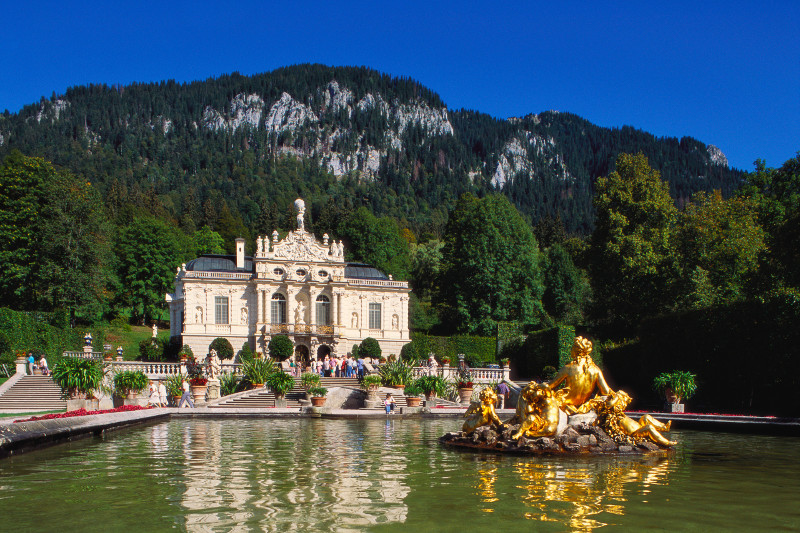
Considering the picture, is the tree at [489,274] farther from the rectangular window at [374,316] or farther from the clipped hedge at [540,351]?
the clipped hedge at [540,351]

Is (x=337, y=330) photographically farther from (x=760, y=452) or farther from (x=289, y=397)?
(x=760, y=452)

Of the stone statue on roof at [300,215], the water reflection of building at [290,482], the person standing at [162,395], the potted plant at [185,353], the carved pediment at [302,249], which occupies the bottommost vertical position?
the water reflection of building at [290,482]

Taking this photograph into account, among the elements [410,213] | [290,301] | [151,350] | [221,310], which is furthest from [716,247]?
[410,213]

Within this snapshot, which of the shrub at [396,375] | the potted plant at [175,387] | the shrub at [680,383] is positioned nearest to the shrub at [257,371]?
the potted plant at [175,387]

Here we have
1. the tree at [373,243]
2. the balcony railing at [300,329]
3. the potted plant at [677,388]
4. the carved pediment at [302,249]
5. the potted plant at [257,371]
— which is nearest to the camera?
the potted plant at [677,388]

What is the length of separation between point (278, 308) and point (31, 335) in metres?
16.7

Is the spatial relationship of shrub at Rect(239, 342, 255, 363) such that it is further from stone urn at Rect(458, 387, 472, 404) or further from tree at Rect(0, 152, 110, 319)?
stone urn at Rect(458, 387, 472, 404)

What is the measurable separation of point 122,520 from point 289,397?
23.4m

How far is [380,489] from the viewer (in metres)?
9.31

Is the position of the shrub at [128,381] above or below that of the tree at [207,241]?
below

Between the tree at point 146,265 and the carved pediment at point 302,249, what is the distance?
1708 cm

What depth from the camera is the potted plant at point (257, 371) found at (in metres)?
31.4

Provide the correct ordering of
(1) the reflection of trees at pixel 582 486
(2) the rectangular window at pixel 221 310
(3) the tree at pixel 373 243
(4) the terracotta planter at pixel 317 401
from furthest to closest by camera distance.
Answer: (3) the tree at pixel 373 243 < (2) the rectangular window at pixel 221 310 < (4) the terracotta planter at pixel 317 401 < (1) the reflection of trees at pixel 582 486

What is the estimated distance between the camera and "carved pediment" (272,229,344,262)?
5156cm
